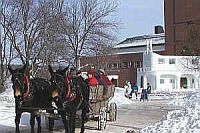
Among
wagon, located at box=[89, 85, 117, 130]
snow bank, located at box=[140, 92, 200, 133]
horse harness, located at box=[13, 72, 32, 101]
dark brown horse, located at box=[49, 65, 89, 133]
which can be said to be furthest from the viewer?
wagon, located at box=[89, 85, 117, 130]

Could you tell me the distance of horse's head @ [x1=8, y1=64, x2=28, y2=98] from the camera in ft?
43.4

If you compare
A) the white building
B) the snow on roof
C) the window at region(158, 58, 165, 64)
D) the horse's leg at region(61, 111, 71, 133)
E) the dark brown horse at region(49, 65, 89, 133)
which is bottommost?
the horse's leg at region(61, 111, 71, 133)

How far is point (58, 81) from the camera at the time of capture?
43.2ft

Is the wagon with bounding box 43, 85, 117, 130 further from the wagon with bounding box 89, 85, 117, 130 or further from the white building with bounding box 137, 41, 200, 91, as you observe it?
the white building with bounding box 137, 41, 200, 91

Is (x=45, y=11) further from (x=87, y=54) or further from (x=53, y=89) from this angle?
(x=53, y=89)

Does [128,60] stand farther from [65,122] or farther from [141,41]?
[65,122]

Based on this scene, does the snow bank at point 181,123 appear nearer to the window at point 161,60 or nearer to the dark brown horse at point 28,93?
the dark brown horse at point 28,93

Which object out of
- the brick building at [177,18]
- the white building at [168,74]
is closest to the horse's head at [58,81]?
the white building at [168,74]

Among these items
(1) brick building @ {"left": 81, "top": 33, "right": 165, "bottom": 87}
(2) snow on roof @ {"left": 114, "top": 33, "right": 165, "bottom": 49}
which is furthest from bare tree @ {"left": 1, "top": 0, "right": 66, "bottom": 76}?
(2) snow on roof @ {"left": 114, "top": 33, "right": 165, "bottom": 49}

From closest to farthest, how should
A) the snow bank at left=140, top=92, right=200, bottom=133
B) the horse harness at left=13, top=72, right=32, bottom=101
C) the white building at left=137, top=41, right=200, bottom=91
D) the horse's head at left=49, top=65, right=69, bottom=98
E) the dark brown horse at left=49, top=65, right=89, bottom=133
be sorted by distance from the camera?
the snow bank at left=140, top=92, right=200, bottom=133
the horse's head at left=49, top=65, right=69, bottom=98
the dark brown horse at left=49, top=65, right=89, bottom=133
the horse harness at left=13, top=72, right=32, bottom=101
the white building at left=137, top=41, right=200, bottom=91

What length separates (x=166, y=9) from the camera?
11038 centimetres

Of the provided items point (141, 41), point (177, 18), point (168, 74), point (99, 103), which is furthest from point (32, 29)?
point (141, 41)

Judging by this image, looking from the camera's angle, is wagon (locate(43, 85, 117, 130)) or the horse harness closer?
the horse harness

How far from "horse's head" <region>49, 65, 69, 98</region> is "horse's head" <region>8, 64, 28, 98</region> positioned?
2.64ft
